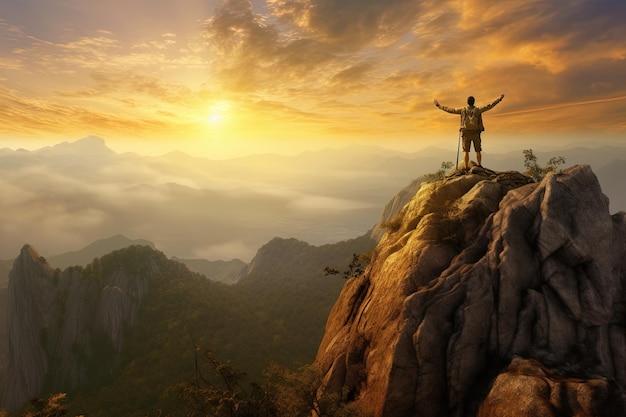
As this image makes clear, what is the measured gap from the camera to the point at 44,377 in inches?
4338

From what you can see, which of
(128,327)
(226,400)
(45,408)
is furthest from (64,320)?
(226,400)

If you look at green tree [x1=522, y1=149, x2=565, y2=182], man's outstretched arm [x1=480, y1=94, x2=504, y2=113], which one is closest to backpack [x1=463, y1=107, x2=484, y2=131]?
man's outstretched arm [x1=480, y1=94, x2=504, y2=113]

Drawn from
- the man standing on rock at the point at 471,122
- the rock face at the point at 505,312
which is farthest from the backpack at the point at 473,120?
the rock face at the point at 505,312

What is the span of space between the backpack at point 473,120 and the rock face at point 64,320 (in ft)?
421

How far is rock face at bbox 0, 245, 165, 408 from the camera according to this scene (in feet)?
359

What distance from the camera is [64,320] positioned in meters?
118

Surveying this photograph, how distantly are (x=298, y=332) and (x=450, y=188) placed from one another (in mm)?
99456

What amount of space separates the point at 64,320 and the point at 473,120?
148943 millimetres

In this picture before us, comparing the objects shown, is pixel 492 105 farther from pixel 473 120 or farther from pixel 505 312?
pixel 505 312

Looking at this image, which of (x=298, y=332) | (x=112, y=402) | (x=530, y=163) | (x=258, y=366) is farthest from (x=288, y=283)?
(x=530, y=163)

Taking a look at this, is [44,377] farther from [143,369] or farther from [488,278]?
[488,278]

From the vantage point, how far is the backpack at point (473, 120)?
25359 millimetres

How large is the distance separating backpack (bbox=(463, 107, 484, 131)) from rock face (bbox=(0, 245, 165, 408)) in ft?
421

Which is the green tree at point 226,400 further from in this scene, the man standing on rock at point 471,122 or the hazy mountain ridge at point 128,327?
the hazy mountain ridge at point 128,327
